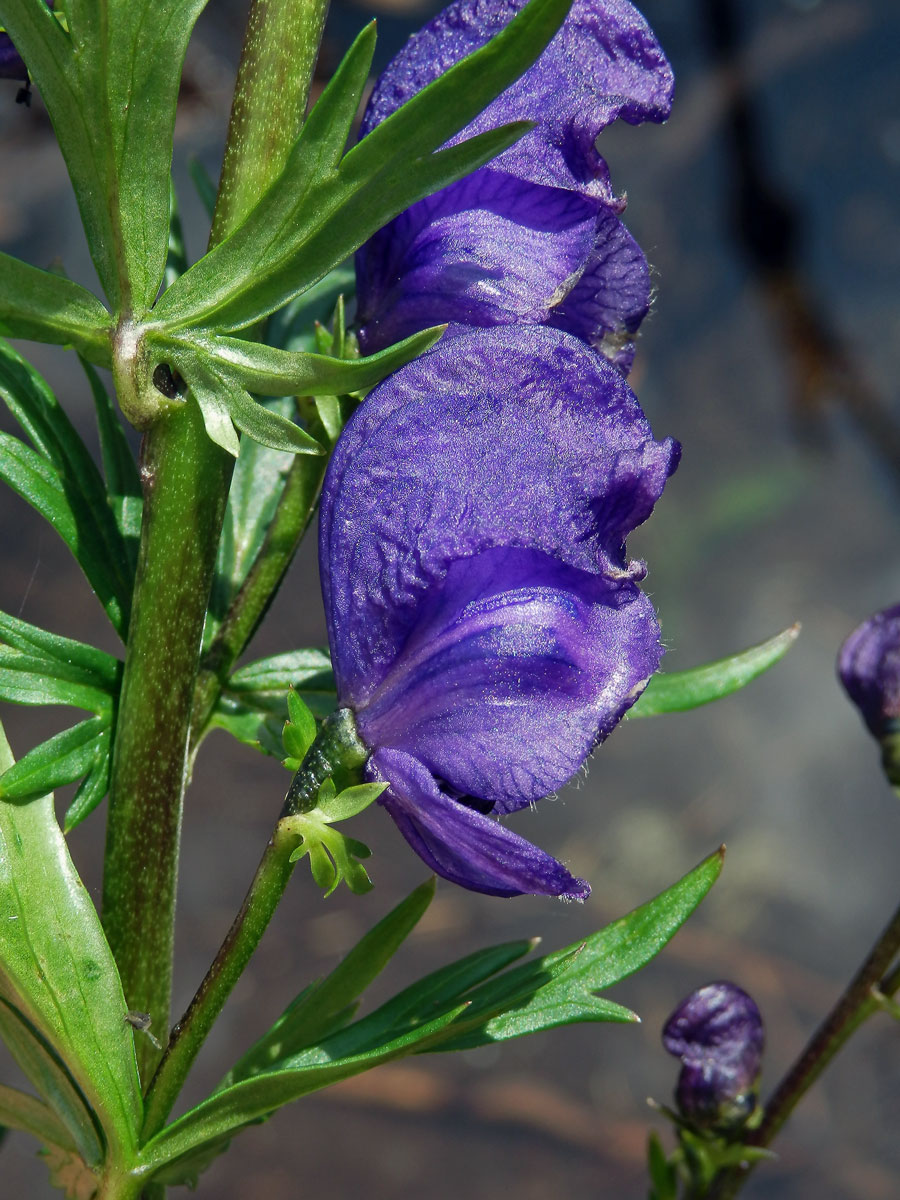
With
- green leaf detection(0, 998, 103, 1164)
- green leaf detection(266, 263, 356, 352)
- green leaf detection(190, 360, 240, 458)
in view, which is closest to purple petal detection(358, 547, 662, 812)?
green leaf detection(190, 360, 240, 458)

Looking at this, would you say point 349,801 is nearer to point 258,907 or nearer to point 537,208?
point 258,907

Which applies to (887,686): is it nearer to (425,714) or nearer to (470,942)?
(425,714)

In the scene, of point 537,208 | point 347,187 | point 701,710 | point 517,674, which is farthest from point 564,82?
point 701,710

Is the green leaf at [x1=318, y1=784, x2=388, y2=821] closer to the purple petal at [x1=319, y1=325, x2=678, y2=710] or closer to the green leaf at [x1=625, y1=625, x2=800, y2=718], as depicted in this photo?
A: the purple petal at [x1=319, y1=325, x2=678, y2=710]

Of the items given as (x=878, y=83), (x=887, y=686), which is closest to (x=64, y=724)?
(x=887, y=686)

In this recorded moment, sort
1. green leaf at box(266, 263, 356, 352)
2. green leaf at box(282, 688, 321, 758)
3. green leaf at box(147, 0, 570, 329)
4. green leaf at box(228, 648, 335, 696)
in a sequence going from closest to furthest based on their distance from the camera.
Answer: green leaf at box(147, 0, 570, 329) < green leaf at box(282, 688, 321, 758) < green leaf at box(228, 648, 335, 696) < green leaf at box(266, 263, 356, 352)

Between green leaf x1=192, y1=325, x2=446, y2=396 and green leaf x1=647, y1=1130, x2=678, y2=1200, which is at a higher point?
green leaf x1=192, y1=325, x2=446, y2=396

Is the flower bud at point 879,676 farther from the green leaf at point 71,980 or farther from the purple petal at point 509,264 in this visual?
the green leaf at point 71,980
